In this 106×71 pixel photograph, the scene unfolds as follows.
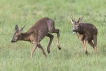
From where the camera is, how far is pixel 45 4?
989 inches

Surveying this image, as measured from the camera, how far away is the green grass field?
11.1 meters

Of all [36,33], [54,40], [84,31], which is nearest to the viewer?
[36,33]

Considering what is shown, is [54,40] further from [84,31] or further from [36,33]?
[36,33]

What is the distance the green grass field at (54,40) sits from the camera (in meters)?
11.1

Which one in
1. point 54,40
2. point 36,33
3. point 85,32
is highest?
point 36,33

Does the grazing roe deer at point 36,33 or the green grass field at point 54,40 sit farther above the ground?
the grazing roe deer at point 36,33

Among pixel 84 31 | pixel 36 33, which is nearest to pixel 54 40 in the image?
pixel 84 31

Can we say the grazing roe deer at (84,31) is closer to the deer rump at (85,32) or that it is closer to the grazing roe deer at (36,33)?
the deer rump at (85,32)

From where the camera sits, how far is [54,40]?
53.1 feet

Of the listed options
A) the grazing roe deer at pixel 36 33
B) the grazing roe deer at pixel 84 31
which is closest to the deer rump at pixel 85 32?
the grazing roe deer at pixel 84 31

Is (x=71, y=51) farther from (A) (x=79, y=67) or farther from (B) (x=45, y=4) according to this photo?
(B) (x=45, y=4)

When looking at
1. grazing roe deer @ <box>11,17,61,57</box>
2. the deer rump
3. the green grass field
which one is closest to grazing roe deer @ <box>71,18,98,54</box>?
the deer rump

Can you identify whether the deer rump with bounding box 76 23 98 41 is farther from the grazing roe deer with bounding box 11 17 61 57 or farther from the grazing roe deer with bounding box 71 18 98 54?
the grazing roe deer with bounding box 11 17 61 57

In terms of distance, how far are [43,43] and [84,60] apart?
380cm
